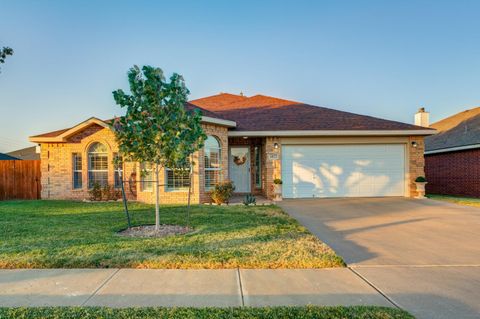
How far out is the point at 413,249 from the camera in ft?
16.2

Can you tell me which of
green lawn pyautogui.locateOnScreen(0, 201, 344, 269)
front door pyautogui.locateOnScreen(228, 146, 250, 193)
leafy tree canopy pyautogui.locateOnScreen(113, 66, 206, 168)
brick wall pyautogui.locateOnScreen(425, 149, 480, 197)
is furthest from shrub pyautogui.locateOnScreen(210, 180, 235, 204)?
brick wall pyautogui.locateOnScreen(425, 149, 480, 197)

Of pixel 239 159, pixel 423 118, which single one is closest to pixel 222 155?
pixel 239 159

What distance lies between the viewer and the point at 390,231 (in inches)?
247

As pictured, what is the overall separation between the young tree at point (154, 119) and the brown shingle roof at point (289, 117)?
5.98 metres

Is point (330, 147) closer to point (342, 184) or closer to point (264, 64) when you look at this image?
point (342, 184)

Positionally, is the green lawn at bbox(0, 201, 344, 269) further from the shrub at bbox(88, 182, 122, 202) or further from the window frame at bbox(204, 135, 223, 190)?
the shrub at bbox(88, 182, 122, 202)

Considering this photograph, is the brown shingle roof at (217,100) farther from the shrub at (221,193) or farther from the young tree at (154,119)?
the young tree at (154,119)

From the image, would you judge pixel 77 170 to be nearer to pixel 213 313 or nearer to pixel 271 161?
pixel 271 161

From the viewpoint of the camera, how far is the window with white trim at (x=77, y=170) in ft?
42.3

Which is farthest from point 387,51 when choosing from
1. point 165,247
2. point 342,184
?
point 165,247

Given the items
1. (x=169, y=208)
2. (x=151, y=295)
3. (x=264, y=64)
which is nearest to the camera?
(x=151, y=295)

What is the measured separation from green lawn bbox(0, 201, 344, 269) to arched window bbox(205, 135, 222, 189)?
10.7ft

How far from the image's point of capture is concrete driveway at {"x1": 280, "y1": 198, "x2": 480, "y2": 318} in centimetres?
309

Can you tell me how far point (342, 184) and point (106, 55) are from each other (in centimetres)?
1169
